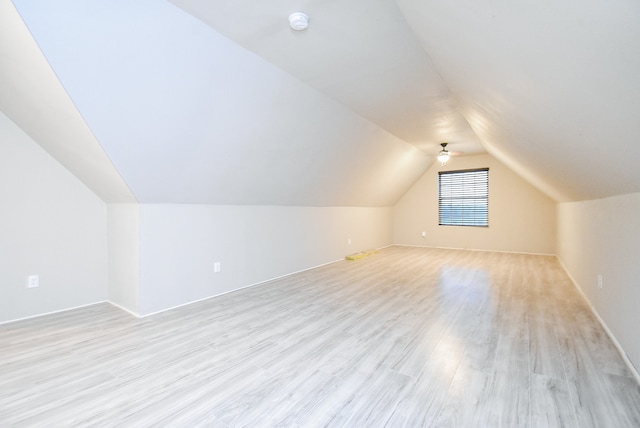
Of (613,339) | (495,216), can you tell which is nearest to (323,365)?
(613,339)

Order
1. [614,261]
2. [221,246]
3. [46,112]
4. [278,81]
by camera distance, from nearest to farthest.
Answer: [46,112] → [614,261] → [278,81] → [221,246]

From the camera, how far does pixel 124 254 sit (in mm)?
3207

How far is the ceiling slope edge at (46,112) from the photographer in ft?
6.10

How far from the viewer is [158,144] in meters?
2.62

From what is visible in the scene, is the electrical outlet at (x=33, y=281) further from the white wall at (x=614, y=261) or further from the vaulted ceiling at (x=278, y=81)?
the white wall at (x=614, y=261)

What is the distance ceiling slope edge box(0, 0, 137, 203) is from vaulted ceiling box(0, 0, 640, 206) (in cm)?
2

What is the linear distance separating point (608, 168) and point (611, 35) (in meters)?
1.50

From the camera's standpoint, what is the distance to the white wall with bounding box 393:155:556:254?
6.65 meters

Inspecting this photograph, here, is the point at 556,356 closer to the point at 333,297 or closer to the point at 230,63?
the point at 333,297

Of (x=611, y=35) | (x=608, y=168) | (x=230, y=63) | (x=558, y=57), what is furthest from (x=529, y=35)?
(x=230, y=63)

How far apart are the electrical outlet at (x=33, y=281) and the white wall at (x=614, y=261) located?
4.89 meters

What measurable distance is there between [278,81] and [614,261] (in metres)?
3.27

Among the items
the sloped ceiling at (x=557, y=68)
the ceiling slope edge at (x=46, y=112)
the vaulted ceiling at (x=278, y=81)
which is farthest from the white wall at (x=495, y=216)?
the ceiling slope edge at (x=46, y=112)

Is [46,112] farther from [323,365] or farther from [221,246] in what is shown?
[323,365]
